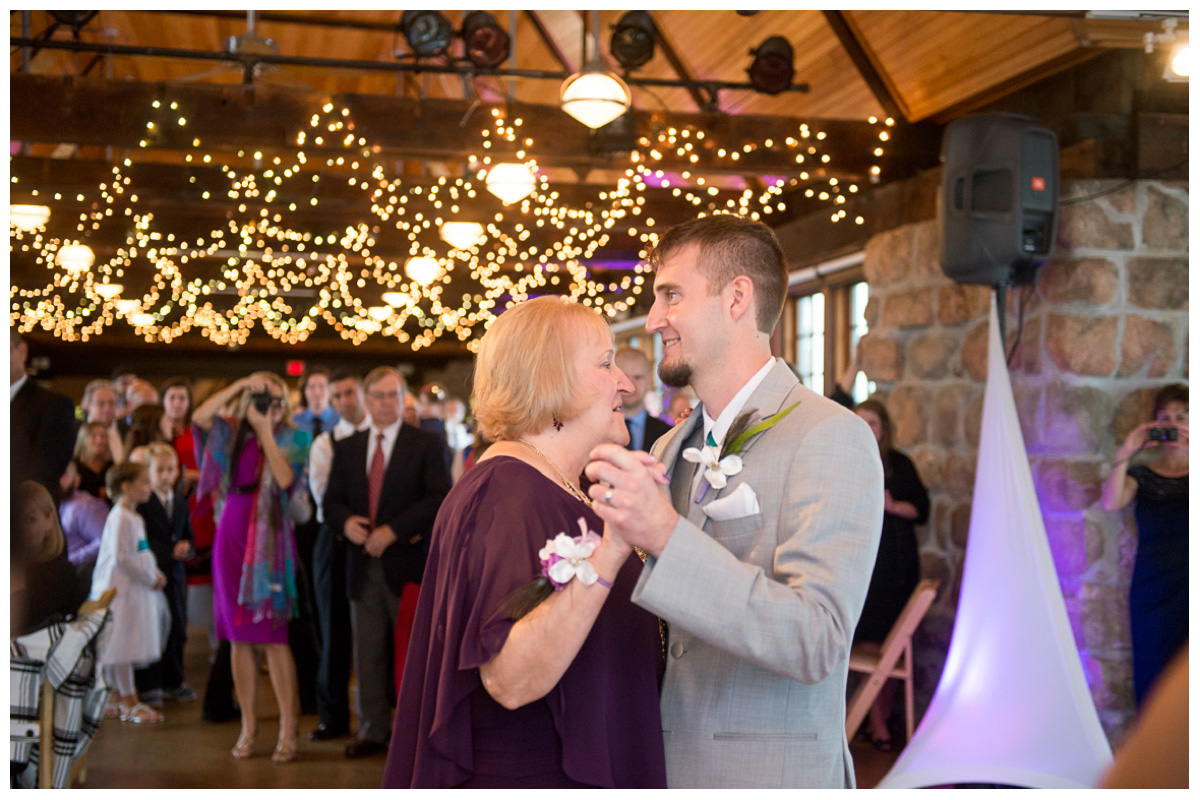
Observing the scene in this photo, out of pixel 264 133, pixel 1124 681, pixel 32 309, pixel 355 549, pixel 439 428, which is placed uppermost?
pixel 264 133

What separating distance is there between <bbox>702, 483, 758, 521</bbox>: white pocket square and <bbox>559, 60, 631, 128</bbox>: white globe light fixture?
314 centimetres

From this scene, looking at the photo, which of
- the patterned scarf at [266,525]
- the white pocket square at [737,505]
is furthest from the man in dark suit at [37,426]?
the white pocket square at [737,505]

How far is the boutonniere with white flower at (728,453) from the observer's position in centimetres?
151

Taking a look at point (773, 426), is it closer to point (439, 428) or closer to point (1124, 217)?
point (1124, 217)

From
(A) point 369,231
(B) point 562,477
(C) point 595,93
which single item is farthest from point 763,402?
(A) point 369,231

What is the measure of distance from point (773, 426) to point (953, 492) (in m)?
3.80

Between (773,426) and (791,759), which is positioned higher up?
(773,426)

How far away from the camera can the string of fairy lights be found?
5.59 metres

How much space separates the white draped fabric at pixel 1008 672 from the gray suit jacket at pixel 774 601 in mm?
2557

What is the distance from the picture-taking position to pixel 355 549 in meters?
4.66

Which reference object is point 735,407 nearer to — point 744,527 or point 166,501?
point 744,527

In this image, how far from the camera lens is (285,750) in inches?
177

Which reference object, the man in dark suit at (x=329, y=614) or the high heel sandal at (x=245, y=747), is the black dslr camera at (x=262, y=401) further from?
the high heel sandal at (x=245, y=747)

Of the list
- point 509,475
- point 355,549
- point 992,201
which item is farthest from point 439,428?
point 509,475
